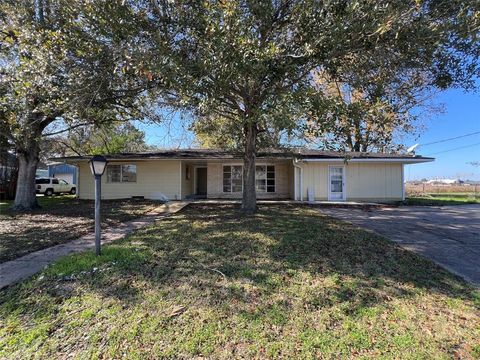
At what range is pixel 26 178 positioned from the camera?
1340 centimetres

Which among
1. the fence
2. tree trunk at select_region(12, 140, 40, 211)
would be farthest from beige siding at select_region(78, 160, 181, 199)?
the fence

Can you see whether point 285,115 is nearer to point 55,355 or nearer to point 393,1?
point 393,1

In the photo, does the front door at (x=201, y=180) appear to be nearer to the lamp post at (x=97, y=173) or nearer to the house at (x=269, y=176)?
the house at (x=269, y=176)

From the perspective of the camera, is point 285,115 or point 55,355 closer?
point 55,355

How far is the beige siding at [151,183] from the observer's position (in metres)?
17.7

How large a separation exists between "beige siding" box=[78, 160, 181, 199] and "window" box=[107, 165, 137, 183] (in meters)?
0.25

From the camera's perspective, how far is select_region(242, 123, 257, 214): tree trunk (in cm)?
1002

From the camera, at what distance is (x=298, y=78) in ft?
25.6

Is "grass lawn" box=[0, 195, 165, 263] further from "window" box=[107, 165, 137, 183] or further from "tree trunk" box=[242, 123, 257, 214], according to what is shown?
"window" box=[107, 165, 137, 183]

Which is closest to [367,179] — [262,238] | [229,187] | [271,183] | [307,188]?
[307,188]

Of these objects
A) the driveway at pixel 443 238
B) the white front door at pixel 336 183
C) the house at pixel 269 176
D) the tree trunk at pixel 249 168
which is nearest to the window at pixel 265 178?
the house at pixel 269 176

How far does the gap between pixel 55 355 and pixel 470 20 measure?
760cm

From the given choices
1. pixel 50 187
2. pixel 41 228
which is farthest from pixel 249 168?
pixel 50 187

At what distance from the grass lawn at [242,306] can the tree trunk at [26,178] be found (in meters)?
9.94
